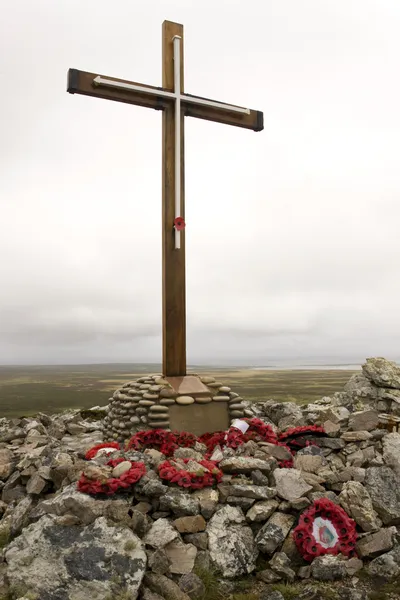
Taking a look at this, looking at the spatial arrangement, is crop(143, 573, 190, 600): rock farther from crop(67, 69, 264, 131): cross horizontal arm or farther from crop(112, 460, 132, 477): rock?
crop(67, 69, 264, 131): cross horizontal arm

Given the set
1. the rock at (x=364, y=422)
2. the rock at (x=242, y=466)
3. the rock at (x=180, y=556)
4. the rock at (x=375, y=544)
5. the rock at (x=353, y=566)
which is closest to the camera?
the rock at (x=180, y=556)

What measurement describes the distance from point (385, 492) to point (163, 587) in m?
3.66

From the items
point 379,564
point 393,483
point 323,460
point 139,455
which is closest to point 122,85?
point 139,455

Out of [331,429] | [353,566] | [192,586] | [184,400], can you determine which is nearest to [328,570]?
[353,566]

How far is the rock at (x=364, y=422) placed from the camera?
32.7ft

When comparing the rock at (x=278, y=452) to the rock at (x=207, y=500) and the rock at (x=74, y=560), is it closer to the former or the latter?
the rock at (x=207, y=500)

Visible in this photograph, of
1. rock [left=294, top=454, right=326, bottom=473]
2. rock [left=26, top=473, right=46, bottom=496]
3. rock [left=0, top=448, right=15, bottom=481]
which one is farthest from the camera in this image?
rock [left=0, top=448, right=15, bottom=481]

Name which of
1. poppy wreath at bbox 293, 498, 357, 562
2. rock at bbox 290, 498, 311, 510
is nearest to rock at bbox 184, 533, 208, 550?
poppy wreath at bbox 293, 498, 357, 562

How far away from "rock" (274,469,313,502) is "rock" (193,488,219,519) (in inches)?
36.8

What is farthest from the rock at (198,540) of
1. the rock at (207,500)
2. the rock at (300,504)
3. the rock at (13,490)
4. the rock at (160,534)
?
the rock at (13,490)

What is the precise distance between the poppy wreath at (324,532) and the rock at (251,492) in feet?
1.75

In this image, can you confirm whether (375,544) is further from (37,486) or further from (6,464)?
(6,464)

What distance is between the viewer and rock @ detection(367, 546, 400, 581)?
20.9 ft

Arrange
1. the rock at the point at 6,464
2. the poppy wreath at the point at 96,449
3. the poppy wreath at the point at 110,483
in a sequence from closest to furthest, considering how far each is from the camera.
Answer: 1. the poppy wreath at the point at 110,483
2. the poppy wreath at the point at 96,449
3. the rock at the point at 6,464
